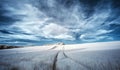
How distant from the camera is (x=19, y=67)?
740mm

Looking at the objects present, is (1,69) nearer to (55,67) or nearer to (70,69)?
(55,67)

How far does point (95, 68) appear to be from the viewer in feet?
2.06

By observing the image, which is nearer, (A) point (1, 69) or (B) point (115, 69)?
(B) point (115, 69)

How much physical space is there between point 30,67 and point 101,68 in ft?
1.83

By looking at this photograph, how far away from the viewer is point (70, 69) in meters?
0.67

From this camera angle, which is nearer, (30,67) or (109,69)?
(109,69)

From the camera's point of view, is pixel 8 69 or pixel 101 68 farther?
pixel 8 69

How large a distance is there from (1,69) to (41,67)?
0.34 metres

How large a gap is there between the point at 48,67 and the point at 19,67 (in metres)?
0.25

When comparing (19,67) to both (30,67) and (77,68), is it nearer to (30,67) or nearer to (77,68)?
(30,67)

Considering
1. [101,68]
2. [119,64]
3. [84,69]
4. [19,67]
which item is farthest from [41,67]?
[119,64]

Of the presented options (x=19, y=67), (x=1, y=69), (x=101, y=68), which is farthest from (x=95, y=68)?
(x=1, y=69)

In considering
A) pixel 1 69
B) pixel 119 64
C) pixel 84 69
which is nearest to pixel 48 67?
pixel 84 69

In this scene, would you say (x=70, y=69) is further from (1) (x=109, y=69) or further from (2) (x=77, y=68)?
(1) (x=109, y=69)
